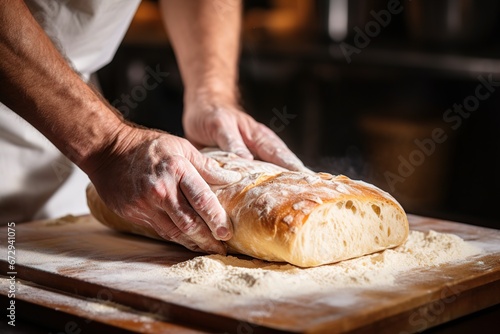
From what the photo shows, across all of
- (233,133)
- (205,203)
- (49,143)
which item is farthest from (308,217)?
(49,143)

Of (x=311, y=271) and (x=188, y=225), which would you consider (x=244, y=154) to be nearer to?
(x=188, y=225)

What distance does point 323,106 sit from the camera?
421 centimetres

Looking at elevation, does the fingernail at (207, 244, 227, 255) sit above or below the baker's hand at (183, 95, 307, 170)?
below

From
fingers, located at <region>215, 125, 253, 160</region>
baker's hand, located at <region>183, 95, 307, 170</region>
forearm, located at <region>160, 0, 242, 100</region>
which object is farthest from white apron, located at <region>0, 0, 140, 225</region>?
fingers, located at <region>215, 125, 253, 160</region>

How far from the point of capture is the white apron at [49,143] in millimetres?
2139

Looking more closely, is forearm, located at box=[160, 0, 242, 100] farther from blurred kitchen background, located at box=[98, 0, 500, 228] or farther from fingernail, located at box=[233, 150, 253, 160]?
blurred kitchen background, located at box=[98, 0, 500, 228]

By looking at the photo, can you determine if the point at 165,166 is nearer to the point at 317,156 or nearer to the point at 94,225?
the point at 94,225

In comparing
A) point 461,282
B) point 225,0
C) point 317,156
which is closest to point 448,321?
point 461,282

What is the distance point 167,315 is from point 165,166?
39 cm

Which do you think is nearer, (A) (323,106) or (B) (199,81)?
(B) (199,81)

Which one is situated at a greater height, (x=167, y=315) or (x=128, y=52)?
(x=167, y=315)

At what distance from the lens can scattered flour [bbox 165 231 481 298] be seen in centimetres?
140

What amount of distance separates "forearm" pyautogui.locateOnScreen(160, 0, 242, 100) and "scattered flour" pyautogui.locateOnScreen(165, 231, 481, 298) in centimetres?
83

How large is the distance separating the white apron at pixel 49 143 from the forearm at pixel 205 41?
22 centimetres
